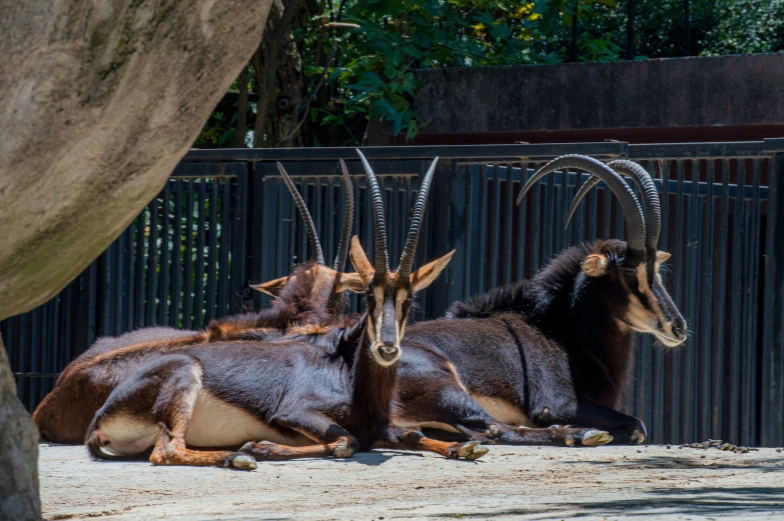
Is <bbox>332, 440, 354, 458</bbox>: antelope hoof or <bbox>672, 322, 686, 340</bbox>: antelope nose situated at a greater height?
<bbox>672, 322, 686, 340</bbox>: antelope nose

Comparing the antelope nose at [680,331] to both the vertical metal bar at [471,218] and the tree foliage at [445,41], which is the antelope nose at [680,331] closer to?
the vertical metal bar at [471,218]

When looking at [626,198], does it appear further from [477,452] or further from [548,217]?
[477,452]

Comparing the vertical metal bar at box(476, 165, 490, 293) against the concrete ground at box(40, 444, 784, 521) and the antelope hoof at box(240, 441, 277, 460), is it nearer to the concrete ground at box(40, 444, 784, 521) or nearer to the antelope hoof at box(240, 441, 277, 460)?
the concrete ground at box(40, 444, 784, 521)

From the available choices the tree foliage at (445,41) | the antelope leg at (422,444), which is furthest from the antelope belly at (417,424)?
the tree foliage at (445,41)

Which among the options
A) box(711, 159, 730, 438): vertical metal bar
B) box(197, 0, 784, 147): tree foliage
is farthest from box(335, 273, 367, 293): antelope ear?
box(197, 0, 784, 147): tree foliage

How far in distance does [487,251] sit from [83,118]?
5.31 m

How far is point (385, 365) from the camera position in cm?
683

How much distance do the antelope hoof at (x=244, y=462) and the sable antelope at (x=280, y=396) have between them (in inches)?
15.6

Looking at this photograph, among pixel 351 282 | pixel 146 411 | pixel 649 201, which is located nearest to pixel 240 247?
pixel 351 282

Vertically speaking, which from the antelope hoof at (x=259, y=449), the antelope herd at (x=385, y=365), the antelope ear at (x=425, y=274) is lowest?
the antelope hoof at (x=259, y=449)

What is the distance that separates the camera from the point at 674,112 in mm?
11289

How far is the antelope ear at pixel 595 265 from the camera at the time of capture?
313 inches

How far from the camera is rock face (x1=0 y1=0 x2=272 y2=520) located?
3621 millimetres

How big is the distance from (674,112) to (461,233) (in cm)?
364
